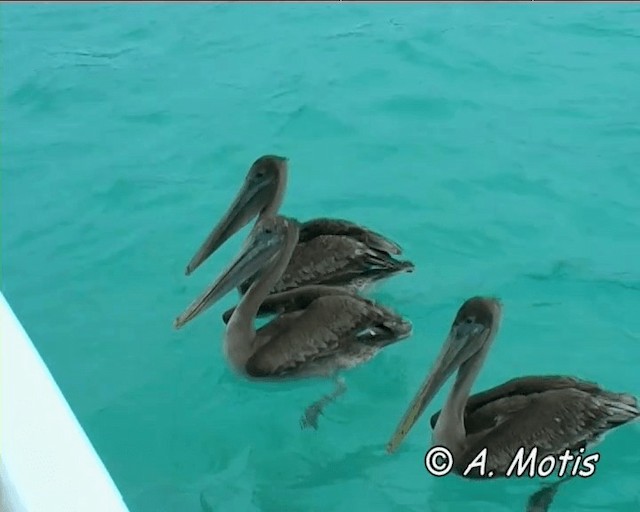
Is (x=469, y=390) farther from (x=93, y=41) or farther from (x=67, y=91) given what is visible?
(x=93, y=41)

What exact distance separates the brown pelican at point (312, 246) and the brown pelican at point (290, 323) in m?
0.12

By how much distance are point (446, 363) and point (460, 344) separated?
0.06m

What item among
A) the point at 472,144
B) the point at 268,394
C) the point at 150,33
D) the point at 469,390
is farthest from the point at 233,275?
the point at 150,33

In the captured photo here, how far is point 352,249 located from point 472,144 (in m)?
1.43

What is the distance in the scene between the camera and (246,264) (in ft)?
9.23

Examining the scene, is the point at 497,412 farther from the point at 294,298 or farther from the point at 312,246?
the point at 312,246

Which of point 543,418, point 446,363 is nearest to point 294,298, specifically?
point 446,363

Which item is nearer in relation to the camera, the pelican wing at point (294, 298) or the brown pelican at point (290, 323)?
the brown pelican at point (290, 323)

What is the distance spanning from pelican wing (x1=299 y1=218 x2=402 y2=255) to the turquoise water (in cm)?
31

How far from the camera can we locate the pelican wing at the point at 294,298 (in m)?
2.84

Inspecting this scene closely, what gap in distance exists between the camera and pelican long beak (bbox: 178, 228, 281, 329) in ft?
9.10

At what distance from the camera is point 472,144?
4.23m

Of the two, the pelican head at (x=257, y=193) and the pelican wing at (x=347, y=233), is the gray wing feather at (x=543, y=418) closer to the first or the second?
the pelican wing at (x=347, y=233)

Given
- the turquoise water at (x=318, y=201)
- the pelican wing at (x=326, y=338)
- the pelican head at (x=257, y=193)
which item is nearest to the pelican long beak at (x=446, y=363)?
the turquoise water at (x=318, y=201)
